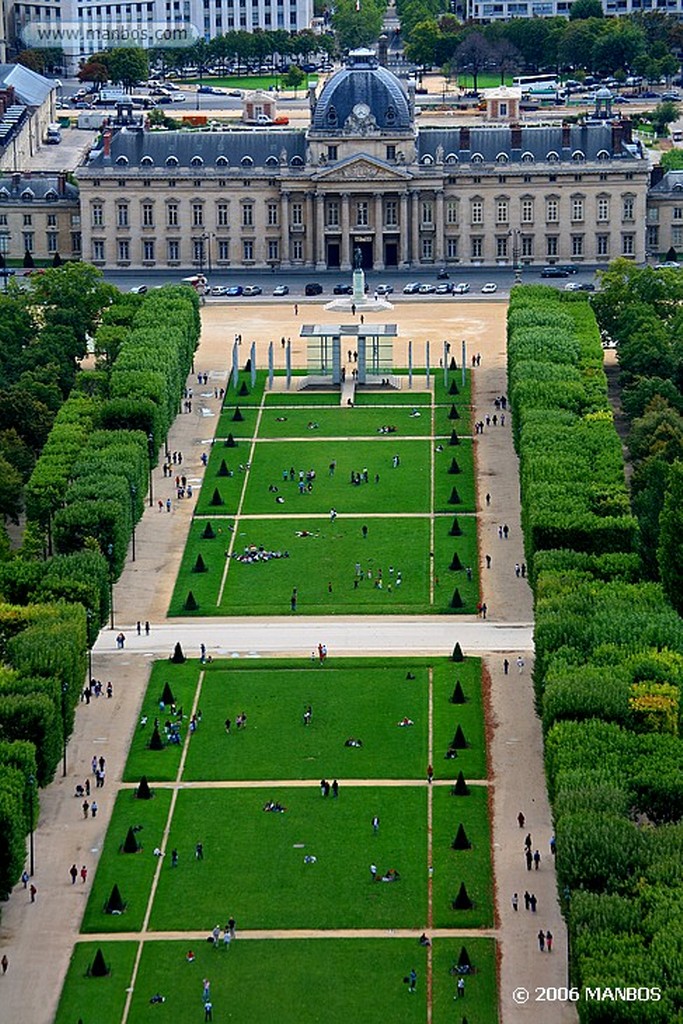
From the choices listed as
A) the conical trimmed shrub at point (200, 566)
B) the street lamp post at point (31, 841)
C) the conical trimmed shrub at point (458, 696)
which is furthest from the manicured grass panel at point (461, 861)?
the conical trimmed shrub at point (200, 566)

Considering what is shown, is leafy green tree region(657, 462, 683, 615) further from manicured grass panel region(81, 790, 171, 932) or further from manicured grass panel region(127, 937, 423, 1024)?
manicured grass panel region(127, 937, 423, 1024)

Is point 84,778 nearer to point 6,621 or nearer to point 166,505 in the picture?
point 6,621

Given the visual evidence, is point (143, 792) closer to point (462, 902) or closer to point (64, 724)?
point (64, 724)

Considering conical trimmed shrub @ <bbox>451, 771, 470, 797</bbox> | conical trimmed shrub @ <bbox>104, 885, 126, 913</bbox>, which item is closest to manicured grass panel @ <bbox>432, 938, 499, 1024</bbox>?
conical trimmed shrub @ <bbox>104, 885, 126, 913</bbox>

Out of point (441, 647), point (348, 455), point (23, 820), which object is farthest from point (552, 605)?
point (348, 455)

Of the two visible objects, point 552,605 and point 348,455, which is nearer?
point 552,605

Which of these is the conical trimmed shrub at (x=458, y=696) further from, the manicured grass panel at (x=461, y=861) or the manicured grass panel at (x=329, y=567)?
the manicured grass panel at (x=329, y=567)
